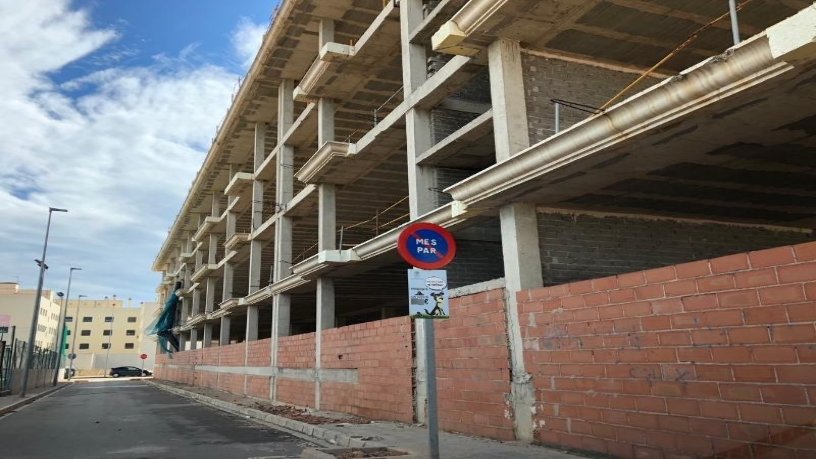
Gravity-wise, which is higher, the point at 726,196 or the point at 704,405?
the point at 726,196

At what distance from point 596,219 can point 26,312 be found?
94695 mm

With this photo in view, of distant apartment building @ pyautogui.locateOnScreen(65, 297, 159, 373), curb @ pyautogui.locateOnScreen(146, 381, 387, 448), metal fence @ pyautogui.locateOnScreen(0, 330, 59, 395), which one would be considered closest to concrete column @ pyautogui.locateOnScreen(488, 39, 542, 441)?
curb @ pyautogui.locateOnScreen(146, 381, 387, 448)

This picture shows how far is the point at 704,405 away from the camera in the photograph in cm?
571

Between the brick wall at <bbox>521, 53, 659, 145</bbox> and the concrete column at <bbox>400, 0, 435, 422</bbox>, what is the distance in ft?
12.5

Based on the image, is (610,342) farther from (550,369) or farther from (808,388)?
(808,388)

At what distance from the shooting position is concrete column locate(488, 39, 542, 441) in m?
8.16

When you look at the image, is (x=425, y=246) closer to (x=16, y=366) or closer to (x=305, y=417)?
(x=305, y=417)

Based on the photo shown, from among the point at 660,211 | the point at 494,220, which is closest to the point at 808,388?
the point at 660,211

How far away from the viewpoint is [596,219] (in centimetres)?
922

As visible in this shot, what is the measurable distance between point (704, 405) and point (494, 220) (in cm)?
597

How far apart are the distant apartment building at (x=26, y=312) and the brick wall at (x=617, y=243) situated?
84768 mm

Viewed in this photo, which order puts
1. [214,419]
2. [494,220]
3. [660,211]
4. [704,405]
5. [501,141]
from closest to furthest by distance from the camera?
[704,405] < [501,141] < [660,211] < [494,220] < [214,419]

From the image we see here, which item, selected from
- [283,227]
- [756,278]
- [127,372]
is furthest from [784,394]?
[127,372]

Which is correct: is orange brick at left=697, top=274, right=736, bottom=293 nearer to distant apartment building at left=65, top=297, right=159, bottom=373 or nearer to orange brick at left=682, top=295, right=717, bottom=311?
orange brick at left=682, top=295, right=717, bottom=311
